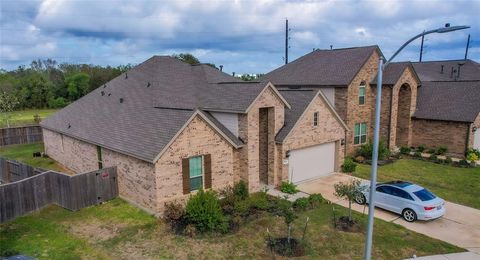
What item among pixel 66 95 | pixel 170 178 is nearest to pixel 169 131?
pixel 170 178

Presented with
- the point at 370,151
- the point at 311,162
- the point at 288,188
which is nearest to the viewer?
the point at 288,188

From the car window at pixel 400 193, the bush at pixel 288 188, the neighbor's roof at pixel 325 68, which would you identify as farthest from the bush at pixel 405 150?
the car window at pixel 400 193

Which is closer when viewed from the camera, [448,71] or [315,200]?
[315,200]

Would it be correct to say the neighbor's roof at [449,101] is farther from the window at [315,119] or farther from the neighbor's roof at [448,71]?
the window at [315,119]

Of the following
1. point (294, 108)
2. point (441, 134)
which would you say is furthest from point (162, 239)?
point (441, 134)

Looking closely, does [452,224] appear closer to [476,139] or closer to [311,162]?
[311,162]
